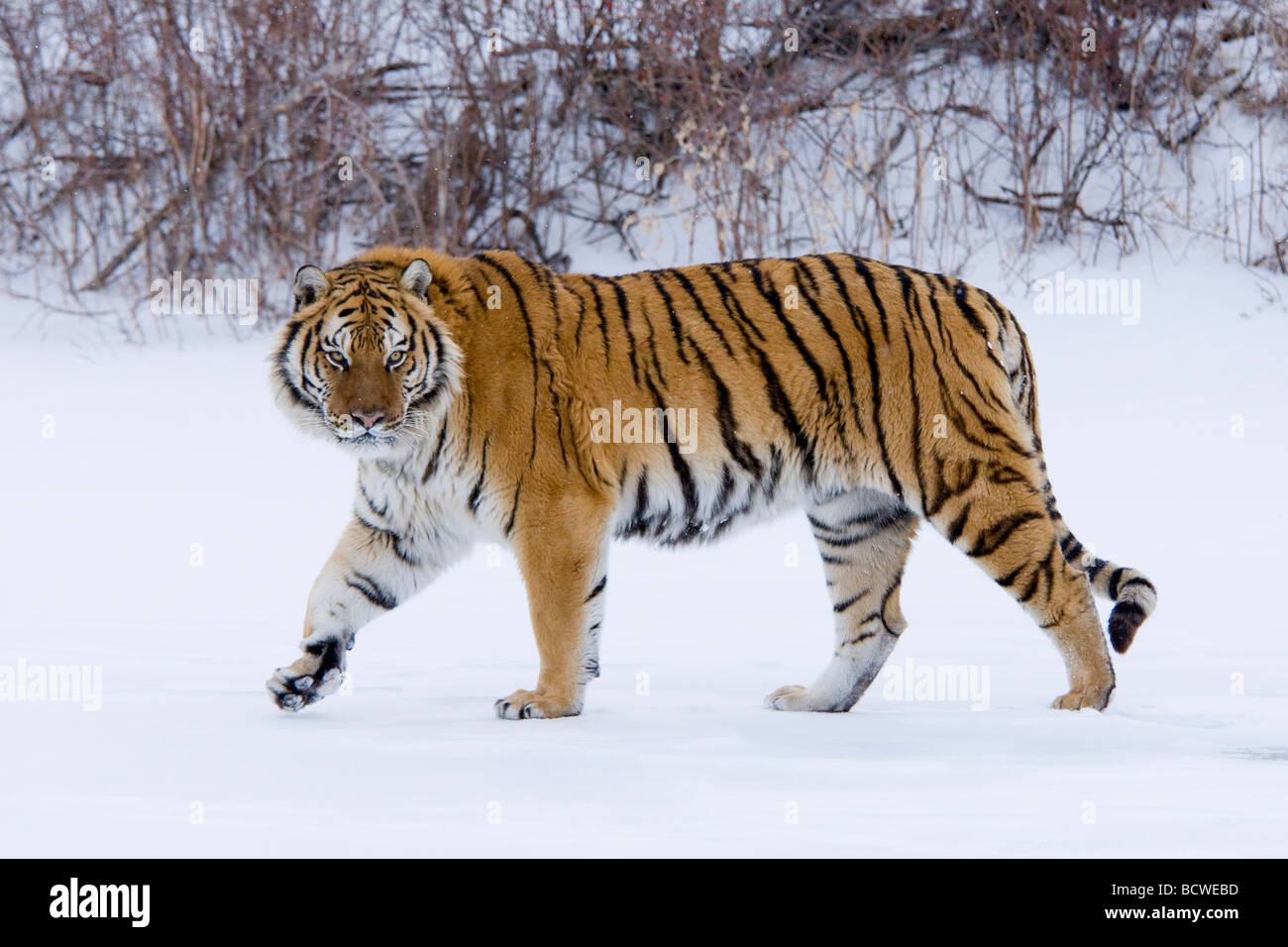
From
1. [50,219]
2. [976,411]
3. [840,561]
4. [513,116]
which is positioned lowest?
[840,561]

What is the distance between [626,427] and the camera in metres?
4.32

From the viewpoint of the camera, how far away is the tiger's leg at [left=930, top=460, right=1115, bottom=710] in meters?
4.33

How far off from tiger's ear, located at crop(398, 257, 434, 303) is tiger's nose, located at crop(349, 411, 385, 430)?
1.29 ft

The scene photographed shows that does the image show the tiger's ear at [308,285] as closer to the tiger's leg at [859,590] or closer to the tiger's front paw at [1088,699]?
the tiger's leg at [859,590]

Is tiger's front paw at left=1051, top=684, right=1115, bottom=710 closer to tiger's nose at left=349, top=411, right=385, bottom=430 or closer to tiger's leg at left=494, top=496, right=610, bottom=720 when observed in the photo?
tiger's leg at left=494, top=496, right=610, bottom=720

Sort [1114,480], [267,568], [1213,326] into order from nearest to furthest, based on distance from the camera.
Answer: [267,568] < [1114,480] < [1213,326]

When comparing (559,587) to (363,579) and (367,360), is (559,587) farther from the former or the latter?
(367,360)

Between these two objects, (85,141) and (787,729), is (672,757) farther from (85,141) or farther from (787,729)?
(85,141)

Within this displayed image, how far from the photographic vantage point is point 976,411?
4379mm

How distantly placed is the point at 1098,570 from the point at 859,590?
68 centimetres

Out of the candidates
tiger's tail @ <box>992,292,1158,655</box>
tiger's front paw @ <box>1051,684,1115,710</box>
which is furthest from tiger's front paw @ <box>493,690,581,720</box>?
tiger's tail @ <box>992,292,1158,655</box>

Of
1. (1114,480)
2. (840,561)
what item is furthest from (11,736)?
(1114,480)

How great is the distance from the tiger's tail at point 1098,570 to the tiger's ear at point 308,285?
6.32 ft

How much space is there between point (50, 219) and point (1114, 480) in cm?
695
